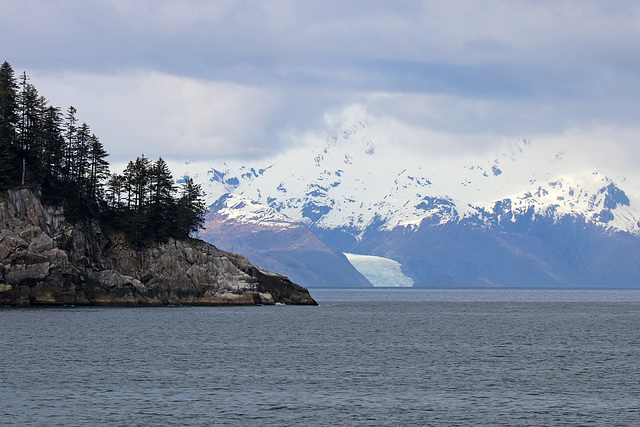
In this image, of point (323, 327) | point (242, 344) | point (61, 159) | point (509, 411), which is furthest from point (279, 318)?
point (509, 411)

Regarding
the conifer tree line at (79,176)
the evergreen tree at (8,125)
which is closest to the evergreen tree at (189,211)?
the conifer tree line at (79,176)

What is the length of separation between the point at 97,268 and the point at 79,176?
23695 millimetres

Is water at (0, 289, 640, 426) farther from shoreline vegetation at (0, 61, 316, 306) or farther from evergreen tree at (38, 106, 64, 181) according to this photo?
evergreen tree at (38, 106, 64, 181)

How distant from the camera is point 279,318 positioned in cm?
14875

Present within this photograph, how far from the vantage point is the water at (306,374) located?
59031mm

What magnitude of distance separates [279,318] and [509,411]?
90.8 meters

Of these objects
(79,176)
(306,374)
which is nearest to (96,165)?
(79,176)

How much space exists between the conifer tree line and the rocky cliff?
4.34 m

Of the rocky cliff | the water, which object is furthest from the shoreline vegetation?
the water

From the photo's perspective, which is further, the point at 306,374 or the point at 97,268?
the point at 97,268

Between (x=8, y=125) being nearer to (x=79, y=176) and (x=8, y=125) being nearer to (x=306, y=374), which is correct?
(x=79, y=176)

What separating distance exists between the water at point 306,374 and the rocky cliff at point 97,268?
11020 mm

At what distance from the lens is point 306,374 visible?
77.8m

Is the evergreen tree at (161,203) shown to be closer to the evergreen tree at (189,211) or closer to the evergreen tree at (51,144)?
the evergreen tree at (189,211)
